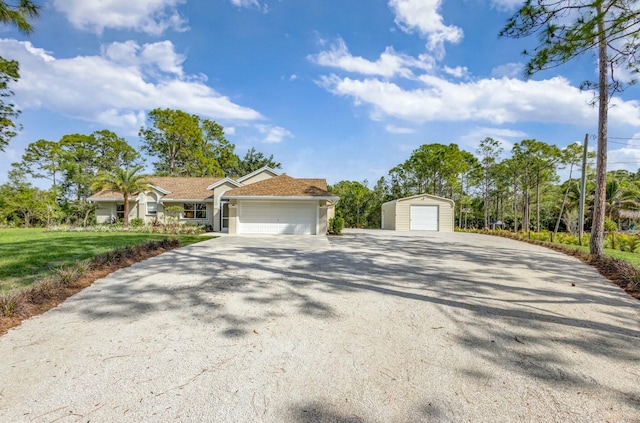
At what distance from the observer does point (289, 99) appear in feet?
53.3

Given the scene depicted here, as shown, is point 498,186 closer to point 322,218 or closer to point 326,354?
point 322,218

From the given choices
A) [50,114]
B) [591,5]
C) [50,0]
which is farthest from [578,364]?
[50,114]

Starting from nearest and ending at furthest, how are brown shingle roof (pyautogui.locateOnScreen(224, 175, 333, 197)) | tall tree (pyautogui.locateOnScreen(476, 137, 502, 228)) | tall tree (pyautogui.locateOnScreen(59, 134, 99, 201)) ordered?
brown shingle roof (pyautogui.locateOnScreen(224, 175, 333, 197))
tall tree (pyautogui.locateOnScreen(476, 137, 502, 228))
tall tree (pyautogui.locateOnScreen(59, 134, 99, 201))

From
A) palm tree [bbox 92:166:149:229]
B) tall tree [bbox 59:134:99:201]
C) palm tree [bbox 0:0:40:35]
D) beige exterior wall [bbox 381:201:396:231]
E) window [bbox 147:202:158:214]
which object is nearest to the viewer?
palm tree [bbox 0:0:40:35]

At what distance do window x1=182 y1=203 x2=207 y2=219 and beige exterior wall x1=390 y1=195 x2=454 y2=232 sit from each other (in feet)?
48.0

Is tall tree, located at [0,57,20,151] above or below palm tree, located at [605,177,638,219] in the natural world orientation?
above

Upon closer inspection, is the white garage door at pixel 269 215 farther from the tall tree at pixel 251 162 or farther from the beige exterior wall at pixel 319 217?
the tall tree at pixel 251 162

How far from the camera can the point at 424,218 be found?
22656 mm

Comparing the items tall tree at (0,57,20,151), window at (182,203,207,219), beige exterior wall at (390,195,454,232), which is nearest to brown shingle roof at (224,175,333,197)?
window at (182,203,207,219)

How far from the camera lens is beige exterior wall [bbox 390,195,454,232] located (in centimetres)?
2252

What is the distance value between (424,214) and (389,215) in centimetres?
359

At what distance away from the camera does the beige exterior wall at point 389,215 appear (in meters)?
23.7

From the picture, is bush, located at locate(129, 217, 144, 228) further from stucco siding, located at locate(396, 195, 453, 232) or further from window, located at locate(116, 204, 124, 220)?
stucco siding, located at locate(396, 195, 453, 232)

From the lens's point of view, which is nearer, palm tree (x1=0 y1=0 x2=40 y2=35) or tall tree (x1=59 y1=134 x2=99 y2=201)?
palm tree (x1=0 y1=0 x2=40 y2=35)
